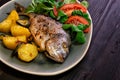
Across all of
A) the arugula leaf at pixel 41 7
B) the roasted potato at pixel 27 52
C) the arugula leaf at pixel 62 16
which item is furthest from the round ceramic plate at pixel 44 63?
the arugula leaf at pixel 41 7

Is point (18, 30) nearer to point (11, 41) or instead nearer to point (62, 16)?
point (11, 41)

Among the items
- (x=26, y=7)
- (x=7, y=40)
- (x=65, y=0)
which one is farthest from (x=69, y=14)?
(x=7, y=40)

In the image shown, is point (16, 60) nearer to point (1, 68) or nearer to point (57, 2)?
point (1, 68)

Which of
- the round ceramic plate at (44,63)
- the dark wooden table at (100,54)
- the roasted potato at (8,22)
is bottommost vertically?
the dark wooden table at (100,54)

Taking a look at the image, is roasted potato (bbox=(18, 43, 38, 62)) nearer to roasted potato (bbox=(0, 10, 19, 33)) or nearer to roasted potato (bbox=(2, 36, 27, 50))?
roasted potato (bbox=(2, 36, 27, 50))

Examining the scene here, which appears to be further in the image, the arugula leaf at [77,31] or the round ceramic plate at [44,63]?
the arugula leaf at [77,31]

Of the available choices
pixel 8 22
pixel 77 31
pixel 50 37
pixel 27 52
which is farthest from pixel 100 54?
pixel 8 22

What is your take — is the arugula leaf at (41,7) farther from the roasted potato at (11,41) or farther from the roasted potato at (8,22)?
the roasted potato at (11,41)
